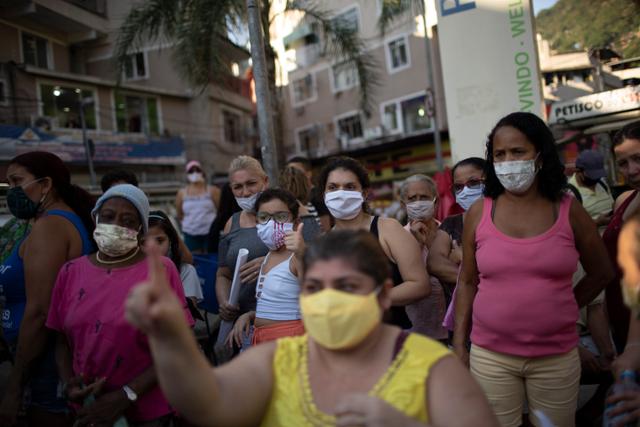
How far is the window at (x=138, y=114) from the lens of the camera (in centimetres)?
2397

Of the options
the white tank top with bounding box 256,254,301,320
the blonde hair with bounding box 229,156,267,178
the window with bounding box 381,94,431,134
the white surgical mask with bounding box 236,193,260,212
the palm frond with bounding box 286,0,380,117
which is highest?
the window with bounding box 381,94,431,134

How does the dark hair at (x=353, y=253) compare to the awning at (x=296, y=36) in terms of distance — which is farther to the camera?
the awning at (x=296, y=36)

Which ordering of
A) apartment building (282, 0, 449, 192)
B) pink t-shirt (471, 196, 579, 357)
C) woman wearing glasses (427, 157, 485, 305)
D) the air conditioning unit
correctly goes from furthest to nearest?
the air conditioning unit → apartment building (282, 0, 449, 192) → woman wearing glasses (427, 157, 485, 305) → pink t-shirt (471, 196, 579, 357)

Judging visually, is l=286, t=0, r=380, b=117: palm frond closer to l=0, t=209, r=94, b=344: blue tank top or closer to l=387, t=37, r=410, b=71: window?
l=0, t=209, r=94, b=344: blue tank top

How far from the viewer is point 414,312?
11.0 ft

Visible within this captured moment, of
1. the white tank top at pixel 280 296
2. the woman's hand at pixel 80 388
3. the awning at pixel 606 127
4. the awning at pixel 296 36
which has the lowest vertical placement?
the woman's hand at pixel 80 388

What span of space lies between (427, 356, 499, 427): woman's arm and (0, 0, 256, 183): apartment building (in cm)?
1631

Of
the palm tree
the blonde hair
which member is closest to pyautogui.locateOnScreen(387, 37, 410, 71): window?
the palm tree

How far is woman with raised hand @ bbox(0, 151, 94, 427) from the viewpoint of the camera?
8.53 feet

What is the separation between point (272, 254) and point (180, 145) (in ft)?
76.0

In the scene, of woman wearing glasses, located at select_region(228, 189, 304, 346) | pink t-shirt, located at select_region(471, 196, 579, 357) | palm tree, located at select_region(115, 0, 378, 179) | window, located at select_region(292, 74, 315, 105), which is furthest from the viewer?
window, located at select_region(292, 74, 315, 105)

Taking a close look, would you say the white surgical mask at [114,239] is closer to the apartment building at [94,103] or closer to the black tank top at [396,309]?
the black tank top at [396,309]

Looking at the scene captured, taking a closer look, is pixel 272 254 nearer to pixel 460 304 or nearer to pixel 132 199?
pixel 132 199

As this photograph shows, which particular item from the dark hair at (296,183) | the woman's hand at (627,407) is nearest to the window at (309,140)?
the dark hair at (296,183)
